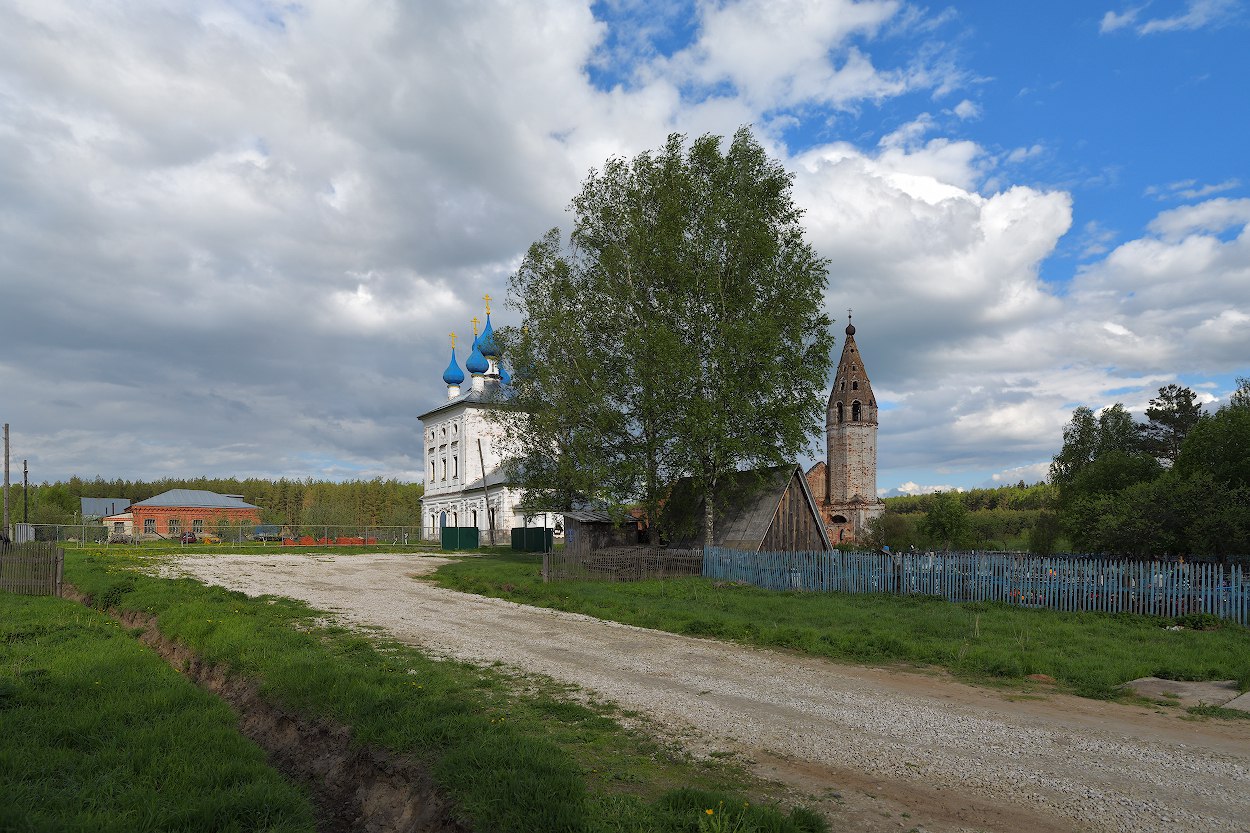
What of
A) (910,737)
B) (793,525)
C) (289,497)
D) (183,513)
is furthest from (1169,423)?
(289,497)

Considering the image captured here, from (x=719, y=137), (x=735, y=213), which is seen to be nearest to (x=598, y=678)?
(x=735, y=213)

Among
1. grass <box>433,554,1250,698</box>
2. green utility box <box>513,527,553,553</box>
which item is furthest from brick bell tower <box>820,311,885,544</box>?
grass <box>433,554,1250,698</box>

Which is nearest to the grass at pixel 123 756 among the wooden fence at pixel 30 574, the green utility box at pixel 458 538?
the wooden fence at pixel 30 574

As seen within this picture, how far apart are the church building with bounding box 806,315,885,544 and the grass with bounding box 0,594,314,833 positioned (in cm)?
5329

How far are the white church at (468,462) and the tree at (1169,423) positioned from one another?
167 feet

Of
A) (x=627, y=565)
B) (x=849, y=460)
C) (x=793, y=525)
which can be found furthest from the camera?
(x=849, y=460)

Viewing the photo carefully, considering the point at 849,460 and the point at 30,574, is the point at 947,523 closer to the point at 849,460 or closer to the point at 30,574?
the point at 849,460

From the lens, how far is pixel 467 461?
66.1 m

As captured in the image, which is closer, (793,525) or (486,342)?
(793,525)

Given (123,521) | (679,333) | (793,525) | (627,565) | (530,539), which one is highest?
(679,333)

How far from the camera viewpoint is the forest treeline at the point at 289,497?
4058 inches

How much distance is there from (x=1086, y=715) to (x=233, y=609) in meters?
16.4

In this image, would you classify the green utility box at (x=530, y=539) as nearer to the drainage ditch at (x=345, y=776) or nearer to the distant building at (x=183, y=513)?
the drainage ditch at (x=345, y=776)

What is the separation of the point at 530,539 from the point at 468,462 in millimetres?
16868
